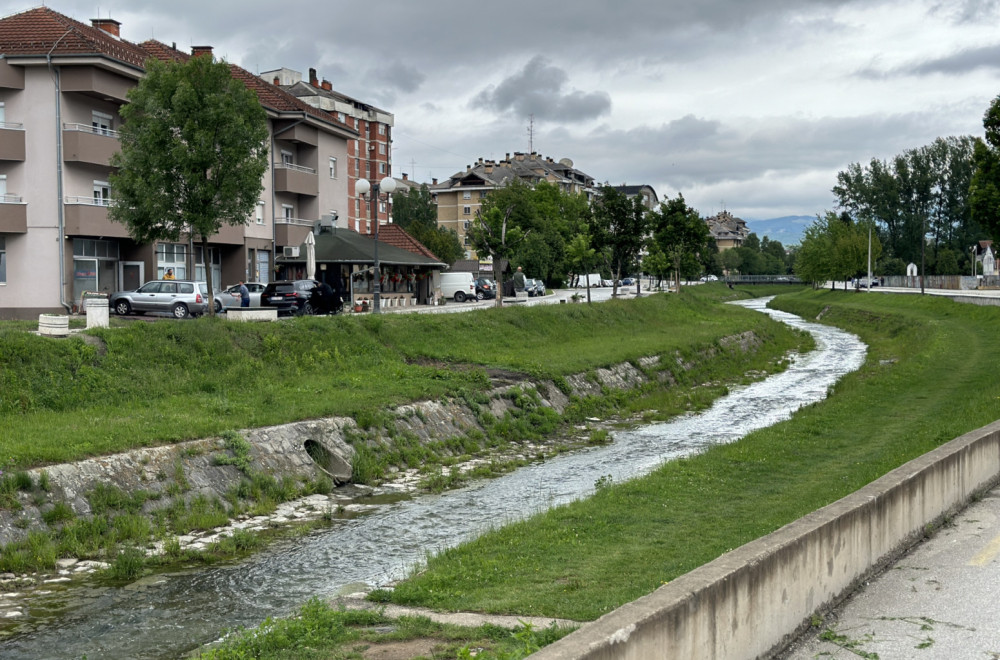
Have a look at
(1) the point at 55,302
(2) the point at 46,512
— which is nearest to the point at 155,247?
(1) the point at 55,302

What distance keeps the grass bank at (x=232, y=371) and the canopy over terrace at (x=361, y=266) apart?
1484 cm

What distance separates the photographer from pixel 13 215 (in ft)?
138

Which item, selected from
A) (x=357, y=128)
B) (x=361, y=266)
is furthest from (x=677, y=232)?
(x=357, y=128)

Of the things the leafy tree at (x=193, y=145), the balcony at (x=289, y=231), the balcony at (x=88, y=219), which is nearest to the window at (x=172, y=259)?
the balcony at (x=88, y=219)

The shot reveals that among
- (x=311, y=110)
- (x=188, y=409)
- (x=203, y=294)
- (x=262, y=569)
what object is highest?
(x=311, y=110)

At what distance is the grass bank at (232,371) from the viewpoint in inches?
741

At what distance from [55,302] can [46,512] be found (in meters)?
30.9

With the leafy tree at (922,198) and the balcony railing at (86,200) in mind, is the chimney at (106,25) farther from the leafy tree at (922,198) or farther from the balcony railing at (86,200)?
the leafy tree at (922,198)

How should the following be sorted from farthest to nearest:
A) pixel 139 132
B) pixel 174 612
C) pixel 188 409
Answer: pixel 139 132 < pixel 188 409 < pixel 174 612

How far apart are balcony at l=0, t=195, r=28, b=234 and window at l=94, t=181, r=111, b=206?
3090 mm

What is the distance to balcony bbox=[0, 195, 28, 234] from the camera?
4191cm

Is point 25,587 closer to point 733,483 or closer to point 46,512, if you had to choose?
point 46,512

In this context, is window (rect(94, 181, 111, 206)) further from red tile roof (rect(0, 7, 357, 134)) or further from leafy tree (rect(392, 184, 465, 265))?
leafy tree (rect(392, 184, 465, 265))

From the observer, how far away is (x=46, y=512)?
49.0 ft
